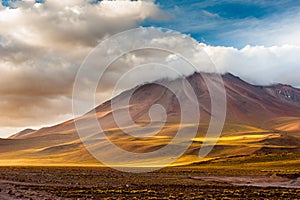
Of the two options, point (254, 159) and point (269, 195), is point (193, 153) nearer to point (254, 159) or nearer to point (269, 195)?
point (254, 159)

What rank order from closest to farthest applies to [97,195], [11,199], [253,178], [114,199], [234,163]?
[11,199]
[114,199]
[97,195]
[253,178]
[234,163]

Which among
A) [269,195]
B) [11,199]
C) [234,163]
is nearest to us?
[11,199]

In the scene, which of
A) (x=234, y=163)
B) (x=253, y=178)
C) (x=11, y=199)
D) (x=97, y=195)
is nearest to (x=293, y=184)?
(x=253, y=178)

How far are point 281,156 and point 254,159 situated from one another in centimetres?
726

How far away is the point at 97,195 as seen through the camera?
42.2m

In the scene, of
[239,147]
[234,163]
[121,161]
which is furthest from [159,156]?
[234,163]

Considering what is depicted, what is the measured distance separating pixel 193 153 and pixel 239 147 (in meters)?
20.7

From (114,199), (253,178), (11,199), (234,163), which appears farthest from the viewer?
(234,163)

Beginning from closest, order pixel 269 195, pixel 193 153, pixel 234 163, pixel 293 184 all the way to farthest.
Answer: pixel 269 195, pixel 293 184, pixel 234 163, pixel 193 153

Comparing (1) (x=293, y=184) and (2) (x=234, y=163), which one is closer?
(1) (x=293, y=184)

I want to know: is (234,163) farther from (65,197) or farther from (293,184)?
(65,197)

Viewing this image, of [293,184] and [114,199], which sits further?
[293,184]

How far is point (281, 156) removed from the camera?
119 metres

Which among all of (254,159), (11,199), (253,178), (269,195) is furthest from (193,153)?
(11,199)
